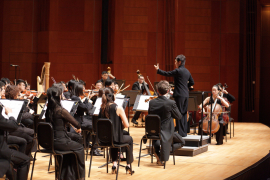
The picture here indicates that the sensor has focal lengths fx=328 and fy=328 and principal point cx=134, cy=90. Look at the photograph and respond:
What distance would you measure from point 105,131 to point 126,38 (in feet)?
23.9

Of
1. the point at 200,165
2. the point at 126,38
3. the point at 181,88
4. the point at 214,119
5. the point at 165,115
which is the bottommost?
the point at 200,165

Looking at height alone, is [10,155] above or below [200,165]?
above

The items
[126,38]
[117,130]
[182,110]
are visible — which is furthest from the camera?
[126,38]

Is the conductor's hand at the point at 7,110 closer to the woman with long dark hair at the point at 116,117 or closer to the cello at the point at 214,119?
the woman with long dark hair at the point at 116,117

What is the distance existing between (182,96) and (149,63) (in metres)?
5.72

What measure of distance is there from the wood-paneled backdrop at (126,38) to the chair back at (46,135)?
7.46 metres

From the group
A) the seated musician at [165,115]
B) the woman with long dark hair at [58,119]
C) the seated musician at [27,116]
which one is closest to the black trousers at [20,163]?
the woman with long dark hair at [58,119]

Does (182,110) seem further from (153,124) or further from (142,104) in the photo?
(153,124)

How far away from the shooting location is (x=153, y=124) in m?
4.72

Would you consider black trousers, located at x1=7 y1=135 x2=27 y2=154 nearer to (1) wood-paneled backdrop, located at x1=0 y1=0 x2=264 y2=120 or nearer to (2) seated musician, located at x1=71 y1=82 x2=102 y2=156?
(2) seated musician, located at x1=71 y1=82 x2=102 y2=156

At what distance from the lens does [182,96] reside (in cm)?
558

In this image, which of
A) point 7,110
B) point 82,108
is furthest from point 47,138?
point 82,108

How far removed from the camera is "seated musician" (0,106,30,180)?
3.24 meters

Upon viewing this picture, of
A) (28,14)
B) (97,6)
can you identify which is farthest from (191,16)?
(28,14)
